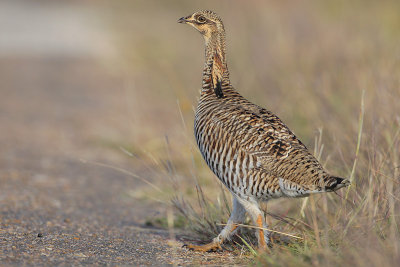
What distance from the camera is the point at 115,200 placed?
6.91 m

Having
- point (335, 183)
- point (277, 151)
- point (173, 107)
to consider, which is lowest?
point (335, 183)

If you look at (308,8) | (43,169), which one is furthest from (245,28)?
(43,169)

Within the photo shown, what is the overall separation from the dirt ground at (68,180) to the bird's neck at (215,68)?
3.79 ft

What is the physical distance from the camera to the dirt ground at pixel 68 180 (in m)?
4.62

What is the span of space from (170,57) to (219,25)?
9.94 meters

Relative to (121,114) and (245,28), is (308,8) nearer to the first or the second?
(245,28)

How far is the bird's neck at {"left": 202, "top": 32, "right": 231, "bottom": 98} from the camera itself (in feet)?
16.8

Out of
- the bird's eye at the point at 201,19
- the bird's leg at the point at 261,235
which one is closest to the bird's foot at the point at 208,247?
the bird's leg at the point at 261,235

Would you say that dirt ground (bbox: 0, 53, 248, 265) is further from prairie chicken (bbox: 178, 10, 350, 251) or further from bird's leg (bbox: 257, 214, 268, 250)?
prairie chicken (bbox: 178, 10, 350, 251)

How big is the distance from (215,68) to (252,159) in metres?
1.14

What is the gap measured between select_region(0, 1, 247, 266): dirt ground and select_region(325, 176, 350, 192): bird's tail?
106 centimetres

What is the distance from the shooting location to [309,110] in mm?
7664

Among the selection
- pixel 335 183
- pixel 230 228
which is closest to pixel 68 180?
pixel 230 228

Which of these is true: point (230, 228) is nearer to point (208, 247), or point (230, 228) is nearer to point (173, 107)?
point (208, 247)
